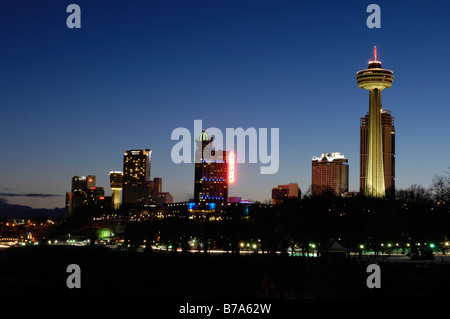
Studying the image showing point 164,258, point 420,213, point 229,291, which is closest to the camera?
point 229,291

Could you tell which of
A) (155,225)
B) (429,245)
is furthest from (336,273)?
(155,225)

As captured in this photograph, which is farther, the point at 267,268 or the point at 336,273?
the point at 267,268

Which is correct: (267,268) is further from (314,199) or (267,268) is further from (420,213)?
(314,199)
